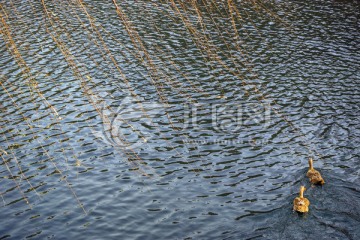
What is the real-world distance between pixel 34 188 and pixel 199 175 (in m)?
5.08

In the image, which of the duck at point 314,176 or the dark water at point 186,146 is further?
the duck at point 314,176

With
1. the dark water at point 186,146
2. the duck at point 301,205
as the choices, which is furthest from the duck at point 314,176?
the duck at point 301,205

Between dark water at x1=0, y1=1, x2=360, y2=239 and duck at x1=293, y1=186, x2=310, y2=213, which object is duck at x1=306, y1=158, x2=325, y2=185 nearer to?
dark water at x1=0, y1=1, x2=360, y2=239

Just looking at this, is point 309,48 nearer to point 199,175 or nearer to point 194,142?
point 194,142

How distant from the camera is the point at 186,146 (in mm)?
16203

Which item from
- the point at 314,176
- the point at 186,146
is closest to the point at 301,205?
the point at 314,176

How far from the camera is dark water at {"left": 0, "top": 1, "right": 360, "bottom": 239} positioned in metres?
12.3

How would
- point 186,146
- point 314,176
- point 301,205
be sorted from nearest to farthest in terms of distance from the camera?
1. point 301,205
2. point 314,176
3. point 186,146

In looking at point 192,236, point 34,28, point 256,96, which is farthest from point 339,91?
point 34,28

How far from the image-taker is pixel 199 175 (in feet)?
47.9

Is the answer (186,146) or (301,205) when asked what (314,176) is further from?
(186,146)

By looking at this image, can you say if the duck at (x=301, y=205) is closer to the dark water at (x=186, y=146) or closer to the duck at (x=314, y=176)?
the dark water at (x=186, y=146)

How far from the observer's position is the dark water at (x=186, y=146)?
12320mm

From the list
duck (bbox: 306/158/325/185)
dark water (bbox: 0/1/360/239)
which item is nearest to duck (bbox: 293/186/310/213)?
dark water (bbox: 0/1/360/239)
